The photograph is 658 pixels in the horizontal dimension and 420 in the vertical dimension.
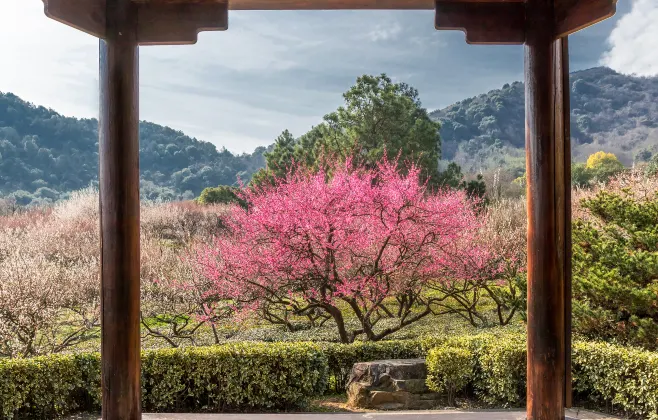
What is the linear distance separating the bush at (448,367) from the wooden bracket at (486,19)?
336 centimetres

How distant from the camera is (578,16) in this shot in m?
3.05

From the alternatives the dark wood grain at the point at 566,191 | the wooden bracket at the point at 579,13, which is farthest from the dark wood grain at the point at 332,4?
the dark wood grain at the point at 566,191

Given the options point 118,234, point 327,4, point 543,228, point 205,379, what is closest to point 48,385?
point 205,379

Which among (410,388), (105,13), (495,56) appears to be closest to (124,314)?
(105,13)

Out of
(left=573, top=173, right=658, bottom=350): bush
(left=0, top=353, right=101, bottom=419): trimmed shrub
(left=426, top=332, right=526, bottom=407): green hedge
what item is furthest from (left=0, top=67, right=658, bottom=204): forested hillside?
(left=0, top=353, right=101, bottom=419): trimmed shrub

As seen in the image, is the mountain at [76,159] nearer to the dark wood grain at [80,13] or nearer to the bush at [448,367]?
the bush at [448,367]

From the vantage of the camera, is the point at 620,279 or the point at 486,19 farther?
the point at 620,279

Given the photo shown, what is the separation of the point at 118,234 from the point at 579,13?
2.61 metres

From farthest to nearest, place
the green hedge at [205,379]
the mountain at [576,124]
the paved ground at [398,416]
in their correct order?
the mountain at [576,124] < the green hedge at [205,379] < the paved ground at [398,416]

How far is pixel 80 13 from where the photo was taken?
→ 2.96 m

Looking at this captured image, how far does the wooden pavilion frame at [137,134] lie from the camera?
3037 millimetres

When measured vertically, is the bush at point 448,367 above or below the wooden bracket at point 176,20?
below

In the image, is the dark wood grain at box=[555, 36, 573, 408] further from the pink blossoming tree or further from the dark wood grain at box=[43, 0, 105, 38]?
the pink blossoming tree

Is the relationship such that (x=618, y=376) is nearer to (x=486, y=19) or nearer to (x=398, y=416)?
(x=398, y=416)
